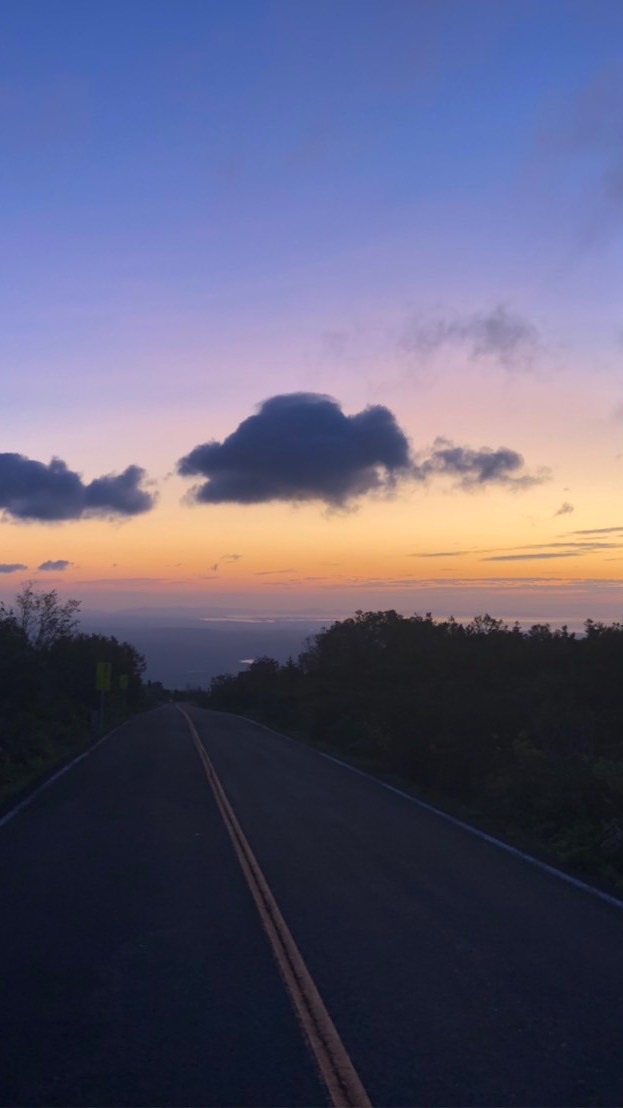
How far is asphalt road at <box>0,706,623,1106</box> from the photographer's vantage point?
19.7 ft

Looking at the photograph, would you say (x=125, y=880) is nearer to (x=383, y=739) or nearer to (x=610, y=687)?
(x=610, y=687)

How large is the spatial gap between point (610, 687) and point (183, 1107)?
84.7ft

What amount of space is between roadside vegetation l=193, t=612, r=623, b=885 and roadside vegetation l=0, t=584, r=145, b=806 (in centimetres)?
903

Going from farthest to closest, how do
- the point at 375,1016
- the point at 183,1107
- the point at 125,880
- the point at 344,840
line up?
the point at 344,840, the point at 125,880, the point at 375,1016, the point at 183,1107

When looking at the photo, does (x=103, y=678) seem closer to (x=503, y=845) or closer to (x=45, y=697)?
(x=45, y=697)

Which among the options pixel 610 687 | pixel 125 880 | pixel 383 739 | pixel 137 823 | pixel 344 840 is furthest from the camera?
pixel 383 739

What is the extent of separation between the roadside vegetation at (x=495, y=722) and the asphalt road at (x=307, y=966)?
252 cm

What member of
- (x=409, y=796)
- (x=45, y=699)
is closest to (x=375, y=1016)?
(x=409, y=796)

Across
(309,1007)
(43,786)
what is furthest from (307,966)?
(43,786)

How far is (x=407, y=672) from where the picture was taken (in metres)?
42.1

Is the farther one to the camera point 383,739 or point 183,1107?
point 383,739

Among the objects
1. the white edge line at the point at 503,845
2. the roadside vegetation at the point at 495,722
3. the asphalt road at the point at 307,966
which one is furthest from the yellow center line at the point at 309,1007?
the roadside vegetation at the point at 495,722

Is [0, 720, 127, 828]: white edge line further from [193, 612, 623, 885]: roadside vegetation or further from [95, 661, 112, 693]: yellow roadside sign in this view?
[95, 661, 112, 693]: yellow roadside sign

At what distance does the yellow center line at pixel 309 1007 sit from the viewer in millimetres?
5827
